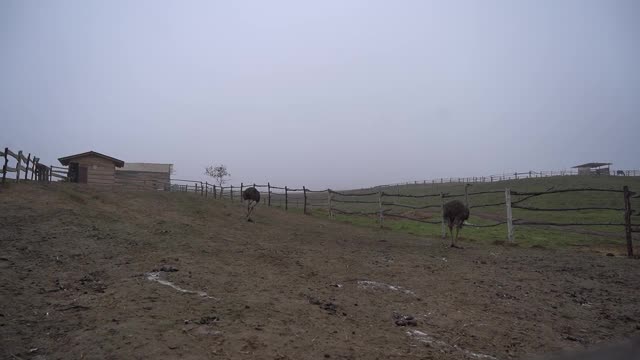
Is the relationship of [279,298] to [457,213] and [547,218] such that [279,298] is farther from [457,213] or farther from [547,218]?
[547,218]

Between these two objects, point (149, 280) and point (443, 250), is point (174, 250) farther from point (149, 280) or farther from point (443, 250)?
point (443, 250)

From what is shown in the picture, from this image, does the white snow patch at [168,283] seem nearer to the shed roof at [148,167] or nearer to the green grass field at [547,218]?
the green grass field at [547,218]

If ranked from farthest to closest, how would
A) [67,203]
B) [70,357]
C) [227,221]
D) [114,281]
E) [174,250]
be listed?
[227,221] → [67,203] → [174,250] → [114,281] → [70,357]

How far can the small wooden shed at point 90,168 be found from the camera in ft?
92.9

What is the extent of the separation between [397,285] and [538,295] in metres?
2.57

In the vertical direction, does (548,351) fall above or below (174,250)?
below

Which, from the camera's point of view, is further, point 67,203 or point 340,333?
point 67,203

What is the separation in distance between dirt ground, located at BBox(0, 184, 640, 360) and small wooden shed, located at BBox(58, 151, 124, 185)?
19174 mm

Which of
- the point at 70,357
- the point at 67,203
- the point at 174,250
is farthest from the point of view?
the point at 67,203

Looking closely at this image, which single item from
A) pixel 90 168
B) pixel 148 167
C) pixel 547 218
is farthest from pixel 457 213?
pixel 148 167

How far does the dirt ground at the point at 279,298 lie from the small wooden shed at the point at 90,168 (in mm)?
19174

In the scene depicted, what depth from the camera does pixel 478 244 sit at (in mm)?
14234

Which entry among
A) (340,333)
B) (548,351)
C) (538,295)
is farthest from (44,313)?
(538,295)

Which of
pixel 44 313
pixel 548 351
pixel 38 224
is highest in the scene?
pixel 38 224
